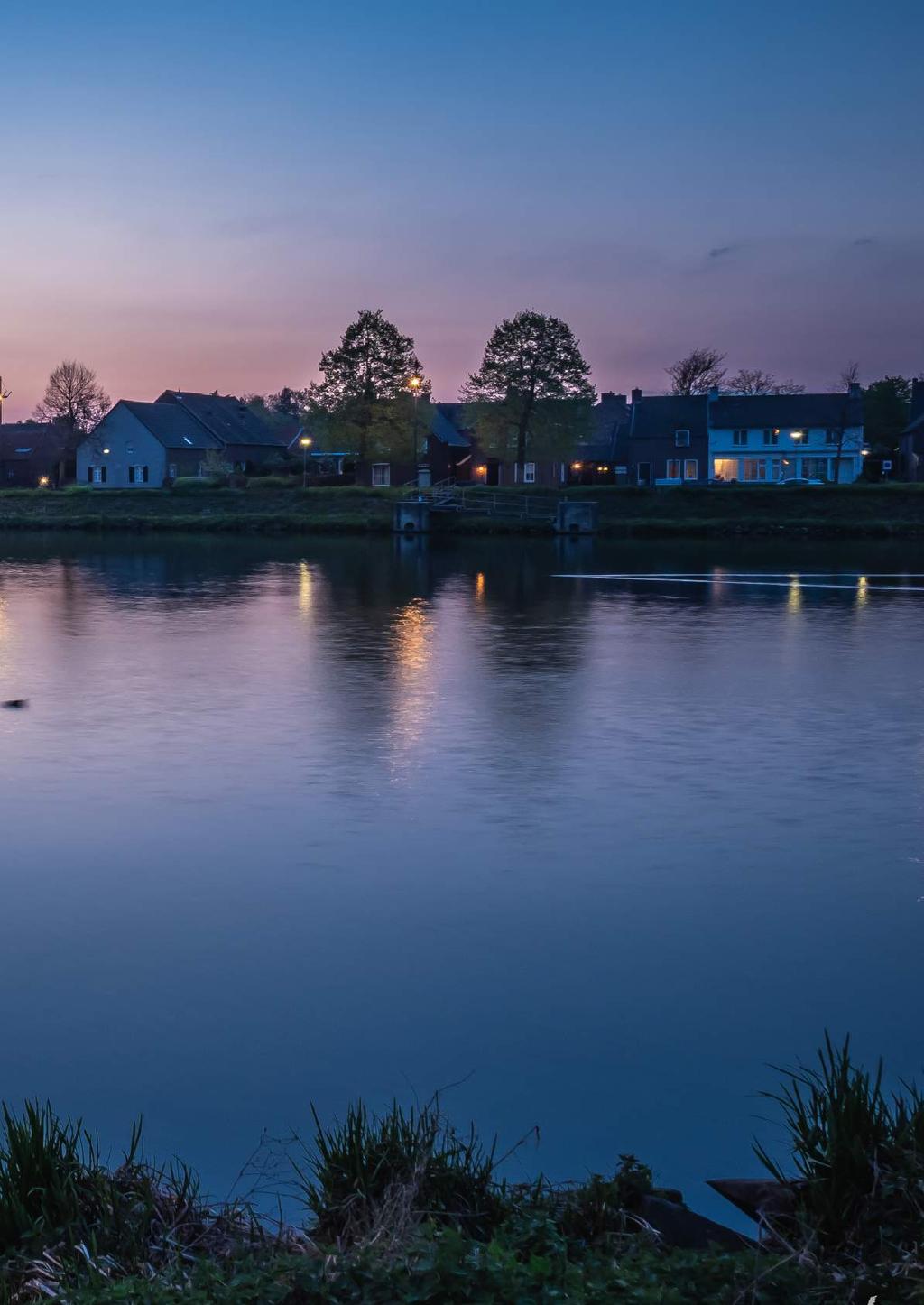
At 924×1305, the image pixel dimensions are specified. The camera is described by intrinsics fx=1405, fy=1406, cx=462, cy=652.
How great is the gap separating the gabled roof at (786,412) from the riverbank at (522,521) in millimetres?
24588

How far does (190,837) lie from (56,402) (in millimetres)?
136295

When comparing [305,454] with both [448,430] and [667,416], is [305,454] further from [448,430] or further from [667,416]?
[667,416]

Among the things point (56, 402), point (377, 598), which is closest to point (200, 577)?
point (377, 598)

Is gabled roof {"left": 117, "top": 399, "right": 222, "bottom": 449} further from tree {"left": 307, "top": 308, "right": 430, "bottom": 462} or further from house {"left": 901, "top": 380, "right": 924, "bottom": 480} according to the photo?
house {"left": 901, "top": 380, "right": 924, "bottom": 480}

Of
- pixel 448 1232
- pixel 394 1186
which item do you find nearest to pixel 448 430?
pixel 394 1186

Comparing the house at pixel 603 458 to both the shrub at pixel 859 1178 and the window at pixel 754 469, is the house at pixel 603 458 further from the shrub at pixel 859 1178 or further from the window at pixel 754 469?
the shrub at pixel 859 1178

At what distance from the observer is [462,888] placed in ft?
34.2

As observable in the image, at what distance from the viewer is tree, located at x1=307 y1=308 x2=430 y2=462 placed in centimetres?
9488

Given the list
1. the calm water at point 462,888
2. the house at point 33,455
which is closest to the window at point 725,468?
the house at point 33,455

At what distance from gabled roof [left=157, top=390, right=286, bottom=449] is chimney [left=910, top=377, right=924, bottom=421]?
173 feet

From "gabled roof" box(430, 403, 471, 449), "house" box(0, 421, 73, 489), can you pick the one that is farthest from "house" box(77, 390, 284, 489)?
"gabled roof" box(430, 403, 471, 449)

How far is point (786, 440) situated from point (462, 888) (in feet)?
326

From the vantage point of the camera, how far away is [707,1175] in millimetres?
6301

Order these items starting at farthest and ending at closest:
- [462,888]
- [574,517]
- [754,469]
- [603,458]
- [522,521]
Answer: [603,458] → [754,469] → [522,521] → [574,517] → [462,888]
